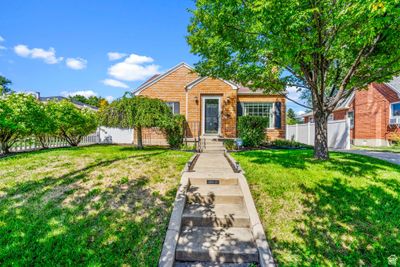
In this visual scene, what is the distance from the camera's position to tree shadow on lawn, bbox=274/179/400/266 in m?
3.37

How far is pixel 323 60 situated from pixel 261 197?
4.80 meters

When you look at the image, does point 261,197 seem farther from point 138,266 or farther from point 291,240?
point 138,266

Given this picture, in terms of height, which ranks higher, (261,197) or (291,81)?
(291,81)

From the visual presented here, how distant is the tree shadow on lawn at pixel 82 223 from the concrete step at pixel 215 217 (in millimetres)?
443

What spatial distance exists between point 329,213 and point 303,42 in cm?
431

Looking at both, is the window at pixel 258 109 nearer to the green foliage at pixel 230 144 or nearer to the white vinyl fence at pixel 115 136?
the green foliage at pixel 230 144

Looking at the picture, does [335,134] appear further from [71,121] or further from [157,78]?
[71,121]

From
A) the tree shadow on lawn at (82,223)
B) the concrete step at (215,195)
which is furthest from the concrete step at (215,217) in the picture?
the tree shadow on lawn at (82,223)

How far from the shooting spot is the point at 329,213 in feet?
13.9

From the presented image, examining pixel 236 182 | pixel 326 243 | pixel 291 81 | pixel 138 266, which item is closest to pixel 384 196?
pixel 326 243

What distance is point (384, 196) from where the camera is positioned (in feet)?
15.6

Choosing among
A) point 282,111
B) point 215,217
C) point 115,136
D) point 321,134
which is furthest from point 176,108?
point 215,217

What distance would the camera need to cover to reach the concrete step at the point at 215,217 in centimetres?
413

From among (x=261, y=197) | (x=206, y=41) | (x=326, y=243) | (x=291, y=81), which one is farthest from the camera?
(x=291, y=81)
